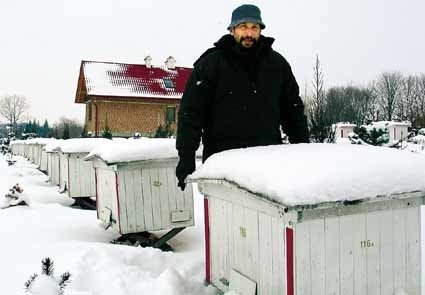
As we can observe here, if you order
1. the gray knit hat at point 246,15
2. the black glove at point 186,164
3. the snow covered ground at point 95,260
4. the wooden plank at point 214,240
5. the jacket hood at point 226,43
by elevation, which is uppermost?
the gray knit hat at point 246,15

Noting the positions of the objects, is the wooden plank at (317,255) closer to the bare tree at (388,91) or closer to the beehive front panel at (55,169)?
the beehive front panel at (55,169)

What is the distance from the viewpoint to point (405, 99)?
214 feet

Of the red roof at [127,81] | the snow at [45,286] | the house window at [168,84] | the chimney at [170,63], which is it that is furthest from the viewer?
the chimney at [170,63]

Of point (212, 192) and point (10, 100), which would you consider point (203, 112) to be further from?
point (10, 100)

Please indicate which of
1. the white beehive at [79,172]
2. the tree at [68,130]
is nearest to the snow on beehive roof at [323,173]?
the white beehive at [79,172]

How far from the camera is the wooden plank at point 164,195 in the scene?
222 inches

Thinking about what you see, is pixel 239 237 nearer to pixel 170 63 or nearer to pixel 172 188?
pixel 172 188

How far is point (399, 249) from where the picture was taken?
304 centimetres

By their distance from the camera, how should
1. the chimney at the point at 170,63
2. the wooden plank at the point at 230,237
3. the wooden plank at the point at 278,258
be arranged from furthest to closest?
the chimney at the point at 170,63 < the wooden plank at the point at 230,237 < the wooden plank at the point at 278,258

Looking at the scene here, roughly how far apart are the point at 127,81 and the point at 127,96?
1.67m

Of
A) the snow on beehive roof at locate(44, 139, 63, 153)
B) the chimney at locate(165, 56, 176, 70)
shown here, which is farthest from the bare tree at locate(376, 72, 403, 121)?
the snow on beehive roof at locate(44, 139, 63, 153)

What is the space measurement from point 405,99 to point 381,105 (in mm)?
3186

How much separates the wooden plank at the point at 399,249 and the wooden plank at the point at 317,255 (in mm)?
549

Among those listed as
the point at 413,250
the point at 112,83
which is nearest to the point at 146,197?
the point at 413,250
